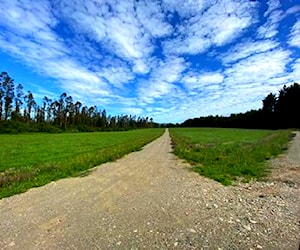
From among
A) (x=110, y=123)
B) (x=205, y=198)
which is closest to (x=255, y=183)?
(x=205, y=198)

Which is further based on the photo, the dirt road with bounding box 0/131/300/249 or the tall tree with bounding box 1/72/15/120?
the tall tree with bounding box 1/72/15/120

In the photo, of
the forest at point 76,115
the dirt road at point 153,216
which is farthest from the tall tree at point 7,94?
the dirt road at point 153,216

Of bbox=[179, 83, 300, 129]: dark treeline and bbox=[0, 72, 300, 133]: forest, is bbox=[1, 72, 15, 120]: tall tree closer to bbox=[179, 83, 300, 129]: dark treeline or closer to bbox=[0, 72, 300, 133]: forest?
bbox=[0, 72, 300, 133]: forest

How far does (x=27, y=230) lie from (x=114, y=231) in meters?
2.00

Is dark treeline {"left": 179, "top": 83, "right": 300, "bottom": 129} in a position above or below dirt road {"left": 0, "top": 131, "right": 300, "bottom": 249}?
above

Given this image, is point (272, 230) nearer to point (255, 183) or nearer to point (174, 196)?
point (174, 196)

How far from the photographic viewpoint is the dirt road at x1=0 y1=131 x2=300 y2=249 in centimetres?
519

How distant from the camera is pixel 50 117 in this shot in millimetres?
118812

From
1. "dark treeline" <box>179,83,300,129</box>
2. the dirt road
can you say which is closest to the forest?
"dark treeline" <box>179,83,300,129</box>

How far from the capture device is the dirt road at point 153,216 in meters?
5.19

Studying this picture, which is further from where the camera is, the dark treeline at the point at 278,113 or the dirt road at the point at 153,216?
the dark treeline at the point at 278,113

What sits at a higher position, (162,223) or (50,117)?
(50,117)

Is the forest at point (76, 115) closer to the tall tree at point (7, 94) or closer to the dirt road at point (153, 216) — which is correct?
the tall tree at point (7, 94)

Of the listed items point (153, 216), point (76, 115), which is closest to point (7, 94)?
point (76, 115)
